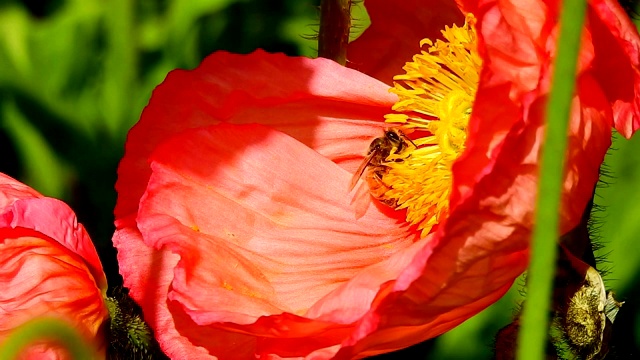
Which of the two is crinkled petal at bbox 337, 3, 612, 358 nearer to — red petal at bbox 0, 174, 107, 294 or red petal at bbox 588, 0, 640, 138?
red petal at bbox 588, 0, 640, 138

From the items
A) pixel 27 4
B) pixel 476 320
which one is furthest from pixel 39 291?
pixel 27 4

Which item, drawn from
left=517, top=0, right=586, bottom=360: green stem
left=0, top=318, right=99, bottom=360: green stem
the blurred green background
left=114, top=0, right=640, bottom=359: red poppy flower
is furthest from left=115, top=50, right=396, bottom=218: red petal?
left=517, top=0, right=586, bottom=360: green stem

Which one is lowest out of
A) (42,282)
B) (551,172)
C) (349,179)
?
(42,282)

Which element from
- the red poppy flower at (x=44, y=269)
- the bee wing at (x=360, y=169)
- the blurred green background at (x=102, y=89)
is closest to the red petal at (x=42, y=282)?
the red poppy flower at (x=44, y=269)

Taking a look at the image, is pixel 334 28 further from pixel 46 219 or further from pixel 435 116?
pixel 46 219

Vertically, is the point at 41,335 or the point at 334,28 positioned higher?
the point at 334,28

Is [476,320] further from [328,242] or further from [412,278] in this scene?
[412,278]

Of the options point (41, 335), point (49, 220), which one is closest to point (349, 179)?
point (49, 220)
